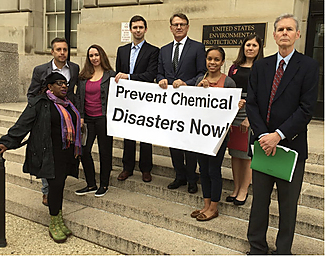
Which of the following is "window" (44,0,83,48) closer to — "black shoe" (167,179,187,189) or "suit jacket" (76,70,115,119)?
"suit jacket" (76,70,115,119)

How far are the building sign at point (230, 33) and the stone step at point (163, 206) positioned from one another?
12.6ft

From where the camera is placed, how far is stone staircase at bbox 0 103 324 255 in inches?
142

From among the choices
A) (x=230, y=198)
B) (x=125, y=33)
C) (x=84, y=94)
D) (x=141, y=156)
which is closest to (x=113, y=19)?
(x=125, y=33)

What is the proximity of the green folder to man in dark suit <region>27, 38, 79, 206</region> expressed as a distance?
2480mm

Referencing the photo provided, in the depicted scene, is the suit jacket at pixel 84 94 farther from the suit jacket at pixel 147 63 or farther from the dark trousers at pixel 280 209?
the dark trousers at pixel 280 209

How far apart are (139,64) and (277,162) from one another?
2410mm

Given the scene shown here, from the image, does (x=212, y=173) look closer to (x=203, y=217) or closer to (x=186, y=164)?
(x=203, y=217)

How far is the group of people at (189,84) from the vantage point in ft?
9.25

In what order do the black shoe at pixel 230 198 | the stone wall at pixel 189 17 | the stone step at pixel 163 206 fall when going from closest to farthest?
the stone step at pixel 163 206, the black shoe at pixel 230 198, the stone wall at pixel 189 17

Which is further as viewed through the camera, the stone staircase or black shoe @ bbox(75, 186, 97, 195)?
black shoe @ bbox(75, 186, 97, 195)

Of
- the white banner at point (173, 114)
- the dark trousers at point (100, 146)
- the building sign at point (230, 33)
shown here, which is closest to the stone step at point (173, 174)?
the dark trousers at point (100, 146)

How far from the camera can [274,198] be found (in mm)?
4207

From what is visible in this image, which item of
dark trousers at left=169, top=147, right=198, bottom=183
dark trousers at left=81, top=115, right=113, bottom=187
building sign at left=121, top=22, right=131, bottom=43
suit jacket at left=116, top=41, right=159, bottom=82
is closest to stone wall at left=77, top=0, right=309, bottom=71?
building sign at left=121, top=22, right=131, bottom=43

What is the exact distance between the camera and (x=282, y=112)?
9.34 ft
